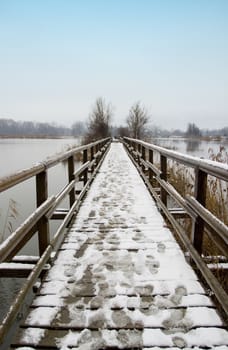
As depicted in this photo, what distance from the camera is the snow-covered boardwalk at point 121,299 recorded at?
187 cm

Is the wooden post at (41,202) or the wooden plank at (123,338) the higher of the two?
the wooden post at (41,202)

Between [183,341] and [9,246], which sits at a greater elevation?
[9,246]

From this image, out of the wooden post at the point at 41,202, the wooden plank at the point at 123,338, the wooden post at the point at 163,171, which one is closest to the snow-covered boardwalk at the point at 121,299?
the wooden plank at the point at 123,338

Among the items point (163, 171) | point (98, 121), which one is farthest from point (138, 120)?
point (163, 171)

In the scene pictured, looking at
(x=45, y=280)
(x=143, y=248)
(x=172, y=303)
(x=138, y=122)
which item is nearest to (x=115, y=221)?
(x=143, y=248)

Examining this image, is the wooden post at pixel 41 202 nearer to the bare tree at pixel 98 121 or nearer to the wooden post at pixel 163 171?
the wooden post at pixel 163 171

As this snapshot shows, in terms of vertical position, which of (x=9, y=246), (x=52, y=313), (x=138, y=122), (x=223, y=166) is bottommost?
(x=52, y=313)

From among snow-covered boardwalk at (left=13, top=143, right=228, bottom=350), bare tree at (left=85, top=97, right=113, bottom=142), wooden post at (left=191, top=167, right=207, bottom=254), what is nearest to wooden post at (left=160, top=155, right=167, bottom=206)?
snow-covered boardwalk at (left=13, top=143, right=228, bottom=350)

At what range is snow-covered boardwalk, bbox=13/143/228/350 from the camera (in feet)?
6.14

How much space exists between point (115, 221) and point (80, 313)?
2.25m

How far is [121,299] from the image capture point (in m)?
2.31

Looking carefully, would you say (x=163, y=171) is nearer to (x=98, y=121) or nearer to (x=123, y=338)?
(x=123, y=338)

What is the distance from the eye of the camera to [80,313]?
2139mm

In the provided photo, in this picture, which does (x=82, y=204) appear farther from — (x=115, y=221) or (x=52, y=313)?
(x=52, y=313)
